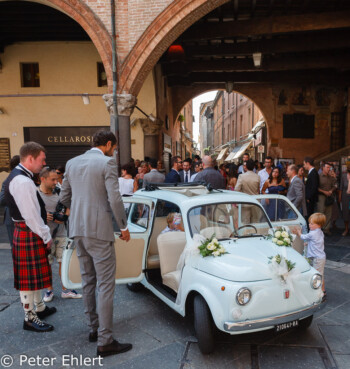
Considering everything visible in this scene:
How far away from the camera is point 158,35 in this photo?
8914mm

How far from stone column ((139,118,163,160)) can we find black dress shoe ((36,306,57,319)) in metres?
10.2

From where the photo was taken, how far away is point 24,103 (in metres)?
13.7

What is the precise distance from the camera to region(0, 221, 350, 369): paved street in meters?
3.09

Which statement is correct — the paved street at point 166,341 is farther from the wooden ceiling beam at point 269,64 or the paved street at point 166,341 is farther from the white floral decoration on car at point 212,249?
the wooden ceiling beam at point 269,64

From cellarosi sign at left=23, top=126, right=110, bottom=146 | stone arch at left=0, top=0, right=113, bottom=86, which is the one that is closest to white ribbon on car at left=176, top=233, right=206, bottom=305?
stone arch at left=0, top=0, right=113, bottom=86

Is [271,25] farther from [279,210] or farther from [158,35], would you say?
[279,210]

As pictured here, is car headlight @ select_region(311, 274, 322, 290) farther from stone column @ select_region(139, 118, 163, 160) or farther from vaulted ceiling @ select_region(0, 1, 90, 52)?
vaulted ceiling @ select_region(0, 1, 90, 52)

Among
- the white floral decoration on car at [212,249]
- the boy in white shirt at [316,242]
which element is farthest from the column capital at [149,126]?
the white floral decoration on car at [212,249]

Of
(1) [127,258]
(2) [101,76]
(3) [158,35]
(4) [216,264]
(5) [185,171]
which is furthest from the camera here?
(2) [101,76]

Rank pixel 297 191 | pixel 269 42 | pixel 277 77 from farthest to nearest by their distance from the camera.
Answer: pixel 277 77, pixel 269 42, pixel 297 191

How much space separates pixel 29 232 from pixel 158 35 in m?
7.19

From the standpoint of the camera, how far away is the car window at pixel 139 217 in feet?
14.5

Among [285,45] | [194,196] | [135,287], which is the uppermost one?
[285,45]

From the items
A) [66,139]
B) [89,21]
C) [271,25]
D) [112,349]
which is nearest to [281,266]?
[112,349]
